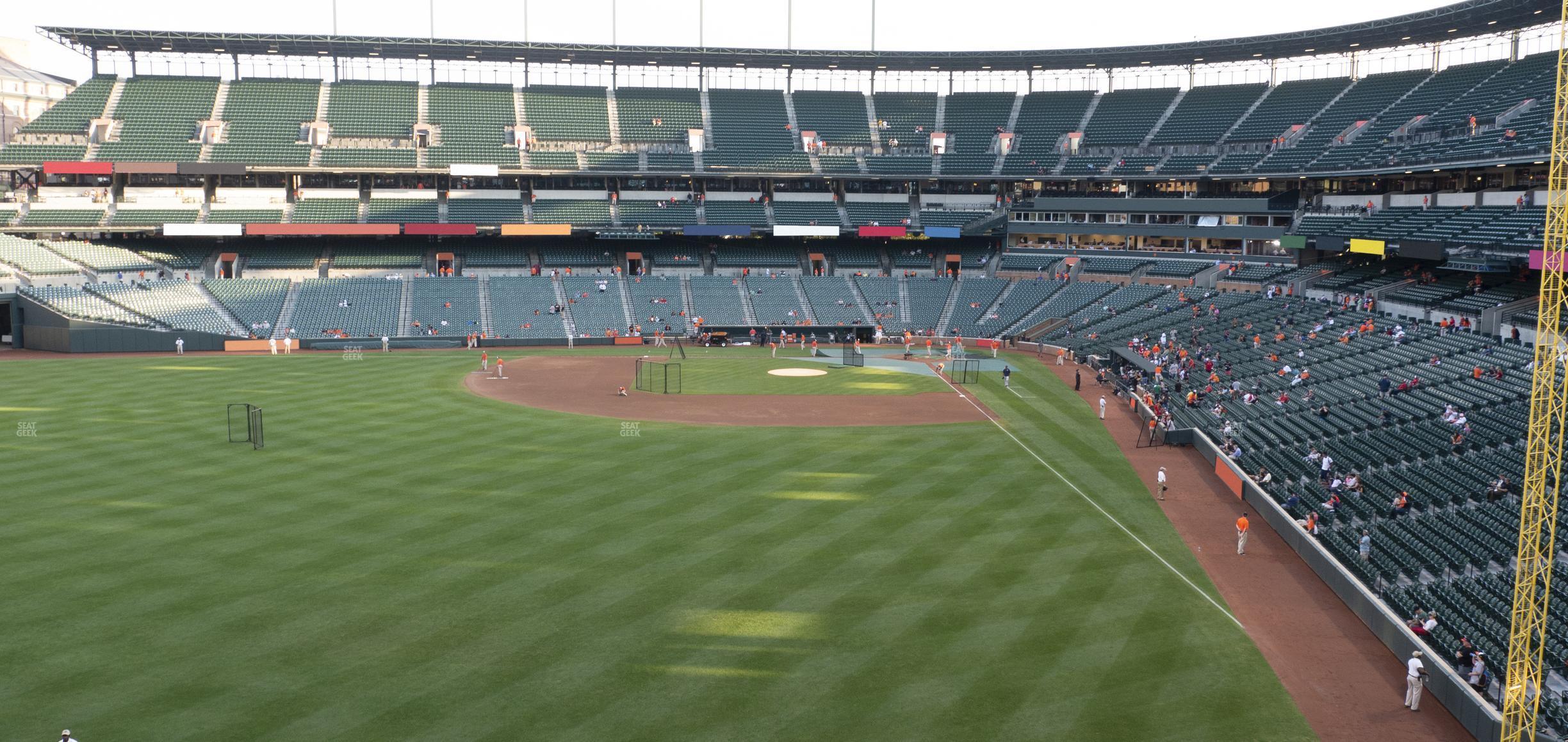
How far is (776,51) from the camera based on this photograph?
9325cm

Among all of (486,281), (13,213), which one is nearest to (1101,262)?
(486,281)

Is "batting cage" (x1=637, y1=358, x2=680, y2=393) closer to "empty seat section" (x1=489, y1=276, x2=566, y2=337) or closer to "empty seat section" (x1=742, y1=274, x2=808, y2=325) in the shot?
"empty seat section" (x1=489, y1=276, x2=566, y2=337)

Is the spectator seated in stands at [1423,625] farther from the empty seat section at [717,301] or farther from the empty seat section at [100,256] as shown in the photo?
the empty seat section at [100,256]

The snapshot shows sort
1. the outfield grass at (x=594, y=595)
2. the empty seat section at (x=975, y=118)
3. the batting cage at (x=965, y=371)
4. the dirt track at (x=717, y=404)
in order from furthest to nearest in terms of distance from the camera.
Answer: the empty seat section at (x=975, y=118), the batting cage at (x=965, y=371), the dirt track at (x=717, y=404), the outfield grass at (x=594, y=595)

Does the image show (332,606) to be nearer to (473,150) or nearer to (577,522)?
(577,522)

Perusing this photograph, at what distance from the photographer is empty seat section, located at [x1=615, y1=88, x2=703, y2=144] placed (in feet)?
309

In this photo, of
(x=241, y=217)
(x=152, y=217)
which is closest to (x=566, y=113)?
(x=241, y=217)

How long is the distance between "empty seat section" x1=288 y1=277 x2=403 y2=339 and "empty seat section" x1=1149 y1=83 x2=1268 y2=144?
6486cm

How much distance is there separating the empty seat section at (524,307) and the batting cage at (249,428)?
35.0m

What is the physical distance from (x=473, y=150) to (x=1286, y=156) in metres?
65.4

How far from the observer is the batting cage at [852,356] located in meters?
69.7

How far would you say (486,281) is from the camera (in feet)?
280

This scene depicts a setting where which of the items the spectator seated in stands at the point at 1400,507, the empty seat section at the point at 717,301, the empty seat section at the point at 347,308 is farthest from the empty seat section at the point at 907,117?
the spectator seated in stands at the point at 1400,507

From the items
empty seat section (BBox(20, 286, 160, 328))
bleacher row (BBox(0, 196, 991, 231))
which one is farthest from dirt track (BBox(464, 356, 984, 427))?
bleacher row (BBox(0, 196, 991, 231))
